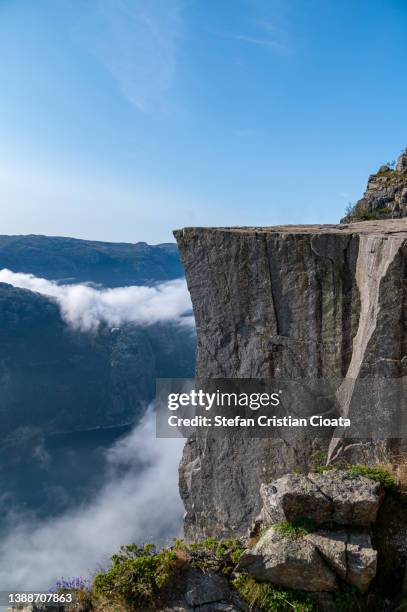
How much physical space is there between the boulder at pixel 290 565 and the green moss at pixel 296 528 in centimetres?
7

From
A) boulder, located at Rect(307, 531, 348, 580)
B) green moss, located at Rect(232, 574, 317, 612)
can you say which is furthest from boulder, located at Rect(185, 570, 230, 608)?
boulder, located at Rect(307, 531, 348, 580)

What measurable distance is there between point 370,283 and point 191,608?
7952 mm

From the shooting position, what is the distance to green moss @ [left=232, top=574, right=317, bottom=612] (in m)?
6.36

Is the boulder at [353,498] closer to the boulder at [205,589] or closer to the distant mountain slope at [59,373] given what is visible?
the boulder at [205,589]

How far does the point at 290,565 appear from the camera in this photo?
21.2 ft

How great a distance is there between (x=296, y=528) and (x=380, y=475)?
197 centimetres

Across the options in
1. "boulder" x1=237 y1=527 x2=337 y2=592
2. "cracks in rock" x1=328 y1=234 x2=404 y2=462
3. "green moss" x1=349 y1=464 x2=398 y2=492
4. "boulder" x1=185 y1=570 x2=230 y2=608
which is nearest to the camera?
"boulder" x1=237 y1=527 x2=337 y2=592

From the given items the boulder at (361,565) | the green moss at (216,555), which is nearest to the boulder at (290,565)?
the boulder at (361,565)

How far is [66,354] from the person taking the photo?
166 metres

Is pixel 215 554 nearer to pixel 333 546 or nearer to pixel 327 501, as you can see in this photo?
pixel 333 546

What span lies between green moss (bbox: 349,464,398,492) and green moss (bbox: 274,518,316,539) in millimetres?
1448

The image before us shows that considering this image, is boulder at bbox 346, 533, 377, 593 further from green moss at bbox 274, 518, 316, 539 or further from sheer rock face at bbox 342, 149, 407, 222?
sheer rock face at bbox 342, 149, 407, 222

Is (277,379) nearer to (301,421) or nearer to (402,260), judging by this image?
(301,421)

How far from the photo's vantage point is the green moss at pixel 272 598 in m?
6.36
